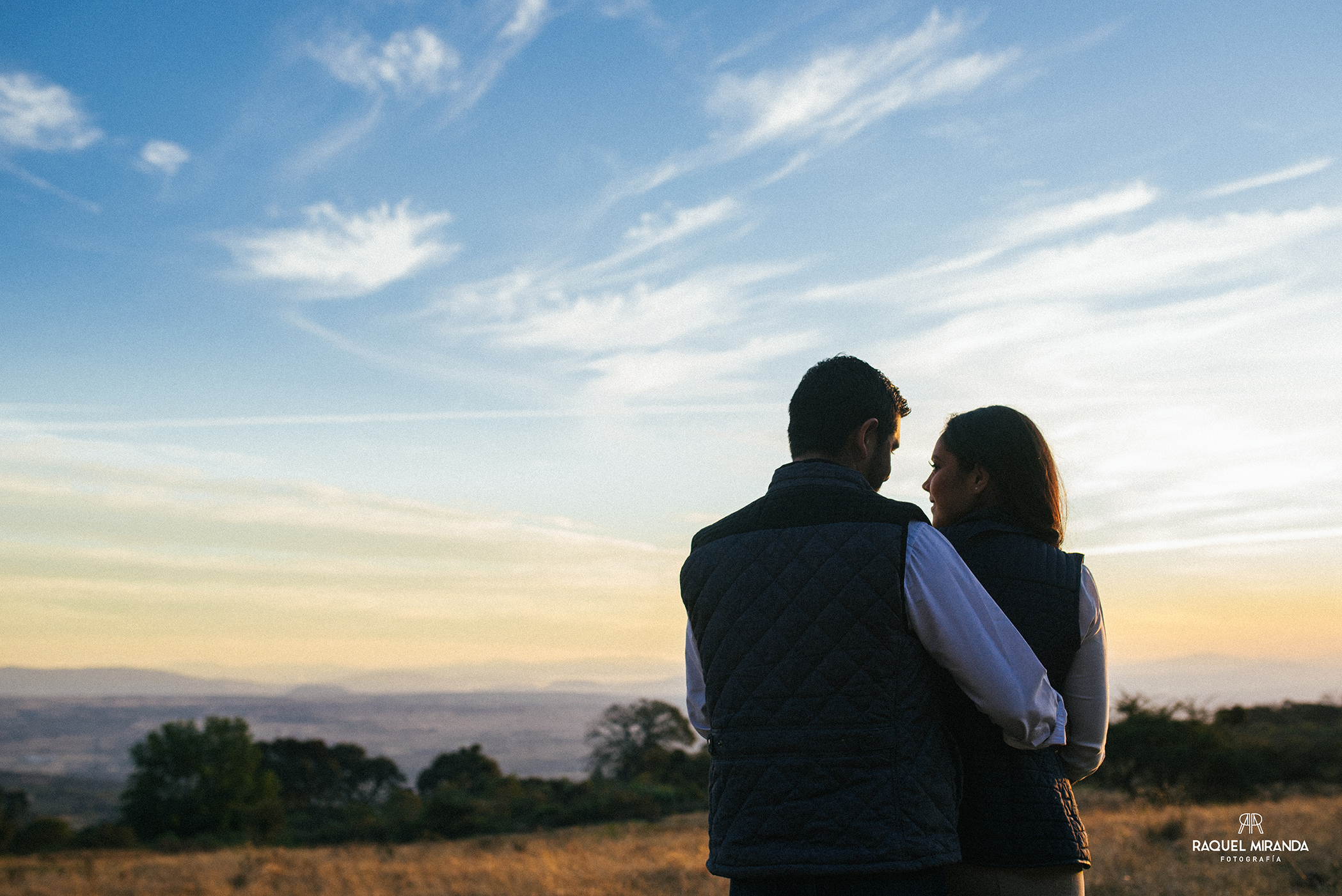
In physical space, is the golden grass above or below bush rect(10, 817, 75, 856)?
above

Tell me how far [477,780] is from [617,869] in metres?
35.7

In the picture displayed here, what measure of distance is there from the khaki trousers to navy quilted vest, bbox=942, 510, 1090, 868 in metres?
0.04

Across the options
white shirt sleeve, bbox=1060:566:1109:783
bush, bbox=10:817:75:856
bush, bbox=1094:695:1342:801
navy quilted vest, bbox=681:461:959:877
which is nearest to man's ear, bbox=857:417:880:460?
navy quilted vest, bbox=681:461:959:877

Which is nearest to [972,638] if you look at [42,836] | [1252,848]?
[1252,848]

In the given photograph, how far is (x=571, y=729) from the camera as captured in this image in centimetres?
10569

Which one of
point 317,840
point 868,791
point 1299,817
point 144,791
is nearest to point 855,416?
point 868,791


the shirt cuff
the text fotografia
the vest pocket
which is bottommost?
the text fotografia

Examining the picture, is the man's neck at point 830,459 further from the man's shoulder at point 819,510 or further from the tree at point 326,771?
the tree at point 326,771

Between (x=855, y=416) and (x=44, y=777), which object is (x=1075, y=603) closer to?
(x=855, y=416)

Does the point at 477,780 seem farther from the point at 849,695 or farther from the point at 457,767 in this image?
the point at 849,695

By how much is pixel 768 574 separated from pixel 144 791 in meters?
65.0

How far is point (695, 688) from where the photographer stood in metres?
2.42

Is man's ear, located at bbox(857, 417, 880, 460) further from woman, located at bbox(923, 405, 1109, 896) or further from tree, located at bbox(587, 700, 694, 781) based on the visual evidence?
tree, located at bbox(587, 700, 694, 781)

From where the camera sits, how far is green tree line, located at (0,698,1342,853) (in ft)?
66.7
